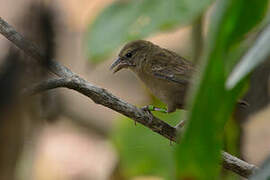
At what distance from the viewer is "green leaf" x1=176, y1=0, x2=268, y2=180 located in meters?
1.18

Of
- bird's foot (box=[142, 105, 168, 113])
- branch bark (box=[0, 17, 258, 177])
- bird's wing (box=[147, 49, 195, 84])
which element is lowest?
branch bark (box=[0, 17, 258, 177])

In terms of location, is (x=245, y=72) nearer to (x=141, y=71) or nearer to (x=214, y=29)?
Answer: (x=214, y=29)

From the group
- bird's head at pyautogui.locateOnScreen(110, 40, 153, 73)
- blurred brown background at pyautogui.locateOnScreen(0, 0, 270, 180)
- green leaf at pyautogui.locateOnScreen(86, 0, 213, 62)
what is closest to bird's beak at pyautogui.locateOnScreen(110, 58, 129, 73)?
bird's head at pyautogui.locateOnScreen(110, 40, 153, 73)

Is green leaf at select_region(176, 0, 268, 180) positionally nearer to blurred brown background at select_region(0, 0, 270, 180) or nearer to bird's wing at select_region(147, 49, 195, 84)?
bird's wing at select_region(147, 49, 195, 84)

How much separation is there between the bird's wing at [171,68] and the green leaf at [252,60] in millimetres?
3661

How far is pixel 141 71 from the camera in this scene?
5.37m

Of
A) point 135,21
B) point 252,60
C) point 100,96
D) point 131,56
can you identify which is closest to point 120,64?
point 131,56

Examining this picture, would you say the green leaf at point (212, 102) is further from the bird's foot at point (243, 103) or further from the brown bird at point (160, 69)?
the brown bird at point (160, 69)

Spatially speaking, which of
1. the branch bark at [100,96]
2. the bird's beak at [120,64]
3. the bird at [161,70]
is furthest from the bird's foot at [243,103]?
the bird's beak at [120,64]

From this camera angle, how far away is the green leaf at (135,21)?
365 centimetres

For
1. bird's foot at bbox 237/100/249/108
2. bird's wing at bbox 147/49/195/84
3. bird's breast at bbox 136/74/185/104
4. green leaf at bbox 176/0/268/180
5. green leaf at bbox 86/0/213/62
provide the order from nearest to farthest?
1. green leaf at bbox 176/0/268/180
2. green leaf at bbox 86/0/213/62
3. bird's foot at bbox 237/100/249/108
4. bird's breast at bbox 136/74/185/104
5. bird's wing at bbox 147/49/195/84

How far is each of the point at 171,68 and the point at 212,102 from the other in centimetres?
396

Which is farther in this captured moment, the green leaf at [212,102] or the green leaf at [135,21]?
the green leaf at [135,21]

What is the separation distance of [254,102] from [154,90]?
952mm
